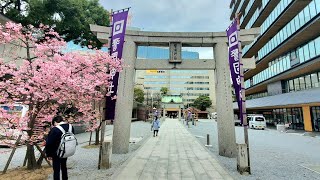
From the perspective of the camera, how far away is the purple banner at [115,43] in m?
7.83

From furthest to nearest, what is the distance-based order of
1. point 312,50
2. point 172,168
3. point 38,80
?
point 312,50
point 172,168
point 38,80

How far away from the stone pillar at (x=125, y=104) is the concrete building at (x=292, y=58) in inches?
642

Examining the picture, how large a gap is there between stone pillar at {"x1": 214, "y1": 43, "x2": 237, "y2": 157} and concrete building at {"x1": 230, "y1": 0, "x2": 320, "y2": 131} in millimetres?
12579

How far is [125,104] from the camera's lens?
995 centimetres

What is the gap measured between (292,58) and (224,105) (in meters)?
18.9

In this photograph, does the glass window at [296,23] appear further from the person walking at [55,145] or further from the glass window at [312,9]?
the person walking at [55,145]

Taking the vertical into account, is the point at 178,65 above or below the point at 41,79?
above

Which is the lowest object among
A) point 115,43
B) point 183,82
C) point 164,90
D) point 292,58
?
point 115,43

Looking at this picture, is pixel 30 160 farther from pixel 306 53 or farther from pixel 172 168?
pixel 306 53

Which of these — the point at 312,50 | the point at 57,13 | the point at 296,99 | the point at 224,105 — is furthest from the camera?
the point at 296,99

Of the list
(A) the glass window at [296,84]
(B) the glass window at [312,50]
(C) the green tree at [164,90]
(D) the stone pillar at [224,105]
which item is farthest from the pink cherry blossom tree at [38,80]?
(C) the green tree at [164,90]

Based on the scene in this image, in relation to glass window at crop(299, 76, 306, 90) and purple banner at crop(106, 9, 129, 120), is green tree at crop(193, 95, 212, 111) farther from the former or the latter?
purple banner at crop(106, 9, 129, 120)

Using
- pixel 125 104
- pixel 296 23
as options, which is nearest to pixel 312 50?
pixel 296 23

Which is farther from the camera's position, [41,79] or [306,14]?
[306,14]
